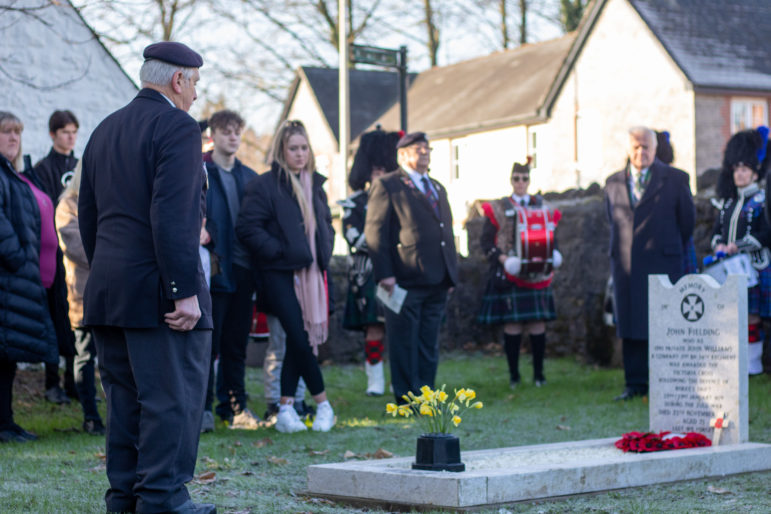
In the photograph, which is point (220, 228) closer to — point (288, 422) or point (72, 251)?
point (72, 251)

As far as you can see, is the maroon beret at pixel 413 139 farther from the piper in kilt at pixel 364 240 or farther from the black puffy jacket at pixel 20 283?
the black puffy jacket at pixel 20 283

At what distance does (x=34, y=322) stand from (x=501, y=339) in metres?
8.47

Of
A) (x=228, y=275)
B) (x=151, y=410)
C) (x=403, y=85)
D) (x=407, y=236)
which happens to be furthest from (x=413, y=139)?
(x=403, y=85)

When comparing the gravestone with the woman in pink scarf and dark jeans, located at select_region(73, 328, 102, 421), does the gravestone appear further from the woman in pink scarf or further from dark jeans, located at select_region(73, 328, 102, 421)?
dark jeans, located at select_region(73, 328, 102, 421)

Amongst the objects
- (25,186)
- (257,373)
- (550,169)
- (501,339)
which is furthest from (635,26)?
(25,186)

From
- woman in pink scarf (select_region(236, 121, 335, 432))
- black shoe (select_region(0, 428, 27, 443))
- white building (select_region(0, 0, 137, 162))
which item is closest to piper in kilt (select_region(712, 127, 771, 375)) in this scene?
woman in pink scarf (select_region(236, 121, 335, 432))

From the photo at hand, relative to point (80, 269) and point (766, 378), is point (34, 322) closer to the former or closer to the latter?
point (80, 269)

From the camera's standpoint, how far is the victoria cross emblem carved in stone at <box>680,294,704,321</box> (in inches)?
293

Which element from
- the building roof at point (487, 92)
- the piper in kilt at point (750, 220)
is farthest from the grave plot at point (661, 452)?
the building roof at point (487, 92)

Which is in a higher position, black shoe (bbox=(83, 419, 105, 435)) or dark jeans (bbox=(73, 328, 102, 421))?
dark jeans (bbox=(73, 328, 102, 421))

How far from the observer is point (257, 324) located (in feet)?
33.7

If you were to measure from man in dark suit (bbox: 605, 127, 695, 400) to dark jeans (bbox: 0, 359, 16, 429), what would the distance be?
16.6 ft

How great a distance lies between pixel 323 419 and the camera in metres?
8.44

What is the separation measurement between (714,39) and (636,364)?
79.9 ft
